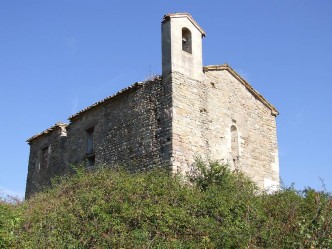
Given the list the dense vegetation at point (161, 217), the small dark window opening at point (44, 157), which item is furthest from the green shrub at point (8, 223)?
the small dark window opening at point (44, 157)

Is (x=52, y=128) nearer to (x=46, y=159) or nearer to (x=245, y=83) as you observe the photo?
(x=46, y=159)

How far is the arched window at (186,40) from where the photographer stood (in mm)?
16438

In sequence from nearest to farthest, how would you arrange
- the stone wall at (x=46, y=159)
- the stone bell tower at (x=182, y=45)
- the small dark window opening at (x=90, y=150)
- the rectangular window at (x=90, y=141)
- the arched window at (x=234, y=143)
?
the stone bell tower at (x=182, y=45) → the arched window at (x=234, y=143) → the small dark window opening at (x=90, y=150) → the rectangular window at (x=90, y=141) → the stone wall at (x=46, y=159)

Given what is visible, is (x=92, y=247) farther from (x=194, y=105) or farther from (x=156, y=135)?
(x=194, y=105)

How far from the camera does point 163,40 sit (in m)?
15.9

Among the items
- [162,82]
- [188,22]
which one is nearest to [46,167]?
[162,82]

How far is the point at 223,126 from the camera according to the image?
16.6 m

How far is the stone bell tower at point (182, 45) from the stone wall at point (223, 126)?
362mm

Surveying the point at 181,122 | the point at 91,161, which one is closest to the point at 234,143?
the point at 181,122

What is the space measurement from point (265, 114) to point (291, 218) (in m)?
7.95

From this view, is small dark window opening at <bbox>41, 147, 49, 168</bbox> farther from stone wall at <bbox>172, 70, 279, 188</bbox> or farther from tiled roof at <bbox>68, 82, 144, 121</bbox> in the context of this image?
stone wall at <bbox>172, 70, 279, 188</bbox>

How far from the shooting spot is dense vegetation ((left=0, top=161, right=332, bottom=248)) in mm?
10133

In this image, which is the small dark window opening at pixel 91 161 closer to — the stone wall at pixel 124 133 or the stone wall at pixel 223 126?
the stone wall at pixel 124 133

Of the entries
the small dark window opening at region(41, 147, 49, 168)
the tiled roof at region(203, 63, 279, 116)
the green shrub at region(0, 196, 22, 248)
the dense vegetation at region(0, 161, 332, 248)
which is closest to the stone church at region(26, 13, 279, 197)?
the tiled roof at region(203, 63, 279, 116)
